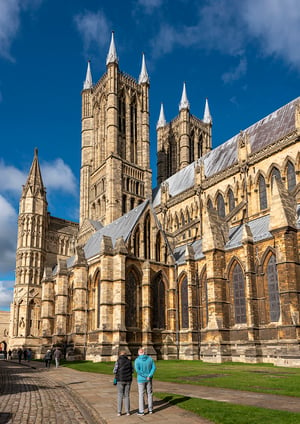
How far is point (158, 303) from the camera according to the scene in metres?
35.0

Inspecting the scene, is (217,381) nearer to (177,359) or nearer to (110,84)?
(177,359)

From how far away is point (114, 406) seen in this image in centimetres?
1159

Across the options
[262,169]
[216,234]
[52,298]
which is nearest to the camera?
[216,234]

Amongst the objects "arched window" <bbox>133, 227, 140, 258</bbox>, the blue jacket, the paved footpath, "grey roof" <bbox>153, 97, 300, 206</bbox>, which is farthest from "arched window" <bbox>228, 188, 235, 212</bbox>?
the blue jacket

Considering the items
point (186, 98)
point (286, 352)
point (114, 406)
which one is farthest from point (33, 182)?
point (114, 406)

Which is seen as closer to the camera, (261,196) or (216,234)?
(216,234)

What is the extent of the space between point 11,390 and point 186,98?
64.6m

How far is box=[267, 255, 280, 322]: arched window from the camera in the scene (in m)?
26.8

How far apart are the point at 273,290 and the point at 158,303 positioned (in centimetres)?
1100

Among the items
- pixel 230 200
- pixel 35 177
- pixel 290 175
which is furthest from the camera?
pixel 35 177

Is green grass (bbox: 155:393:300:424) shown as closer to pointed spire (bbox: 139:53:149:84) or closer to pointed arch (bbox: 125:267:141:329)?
pointed arch (bbox: 125:267:141:329)

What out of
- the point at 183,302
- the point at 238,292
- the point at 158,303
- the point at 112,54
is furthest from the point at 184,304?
the point at 112,54

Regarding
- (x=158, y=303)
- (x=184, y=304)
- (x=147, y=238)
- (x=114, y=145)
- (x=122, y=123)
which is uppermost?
(x=122, y=123)

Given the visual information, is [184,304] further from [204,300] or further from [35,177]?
[35,177]
